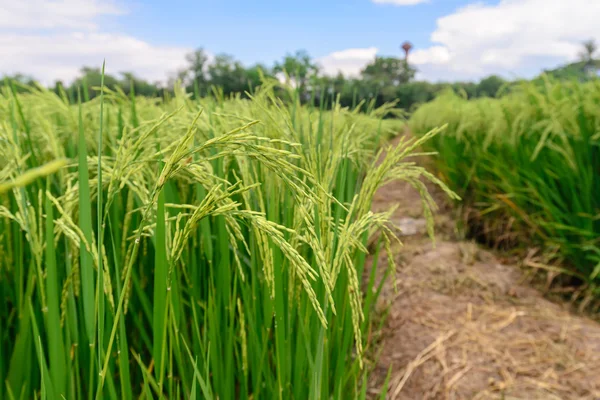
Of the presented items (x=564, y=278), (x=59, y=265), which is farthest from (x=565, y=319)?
(x=59, y=265)

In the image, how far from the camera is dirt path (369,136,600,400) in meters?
2.04

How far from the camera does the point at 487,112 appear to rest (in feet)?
14.6

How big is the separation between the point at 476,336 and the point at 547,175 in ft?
4.76

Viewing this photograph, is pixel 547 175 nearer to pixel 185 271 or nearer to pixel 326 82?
pixel 326 82

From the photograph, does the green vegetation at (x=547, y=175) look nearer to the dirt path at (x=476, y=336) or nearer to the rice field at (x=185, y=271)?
the dirt path at (x=476, y=336)

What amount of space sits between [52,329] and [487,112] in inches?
170

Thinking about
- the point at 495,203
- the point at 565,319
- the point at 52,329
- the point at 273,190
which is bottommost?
the point at 565,319

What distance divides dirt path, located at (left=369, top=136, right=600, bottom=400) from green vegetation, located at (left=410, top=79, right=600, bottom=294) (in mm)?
367

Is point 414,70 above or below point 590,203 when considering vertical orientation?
above

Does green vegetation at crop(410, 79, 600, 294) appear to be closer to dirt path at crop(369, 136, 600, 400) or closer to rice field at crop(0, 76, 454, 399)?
dirt path at crop(369, 136, 600, 400)

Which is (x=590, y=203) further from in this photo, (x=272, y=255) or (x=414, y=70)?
(x=272, y=255)

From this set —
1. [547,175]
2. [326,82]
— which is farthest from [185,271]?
[547,175]

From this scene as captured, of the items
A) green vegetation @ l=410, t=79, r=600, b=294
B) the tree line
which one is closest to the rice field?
the tree line

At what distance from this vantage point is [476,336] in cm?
237
